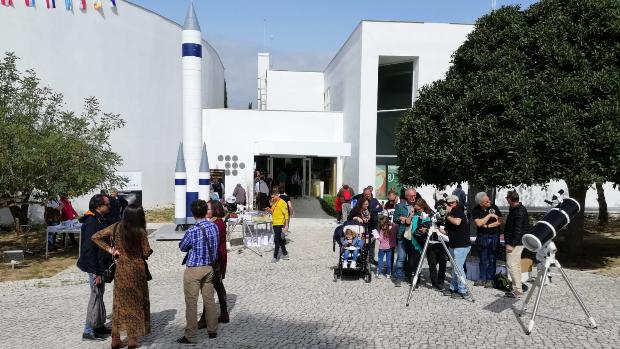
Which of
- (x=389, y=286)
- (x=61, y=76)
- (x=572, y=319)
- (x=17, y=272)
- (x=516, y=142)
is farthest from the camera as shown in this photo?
(x=61, y=76)

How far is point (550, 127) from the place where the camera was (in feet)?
28.2

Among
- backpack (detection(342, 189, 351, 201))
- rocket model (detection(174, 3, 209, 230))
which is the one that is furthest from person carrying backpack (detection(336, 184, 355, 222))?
rocket model (detection(174, 3, 209, 230))

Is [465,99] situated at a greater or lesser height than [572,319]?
greater

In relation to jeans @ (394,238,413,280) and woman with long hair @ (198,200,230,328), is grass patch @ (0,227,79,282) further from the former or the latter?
jeans @ (394,238,413,280)

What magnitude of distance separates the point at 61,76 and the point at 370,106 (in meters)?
12.1

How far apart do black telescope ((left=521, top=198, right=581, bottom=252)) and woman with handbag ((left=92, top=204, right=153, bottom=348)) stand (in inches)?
179

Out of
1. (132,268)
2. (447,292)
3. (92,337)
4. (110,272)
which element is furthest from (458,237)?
(92,337)

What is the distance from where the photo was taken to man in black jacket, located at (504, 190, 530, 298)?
7.35m

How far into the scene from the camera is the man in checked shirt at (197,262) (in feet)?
17.5

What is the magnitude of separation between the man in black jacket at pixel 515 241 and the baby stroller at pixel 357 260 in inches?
94.6

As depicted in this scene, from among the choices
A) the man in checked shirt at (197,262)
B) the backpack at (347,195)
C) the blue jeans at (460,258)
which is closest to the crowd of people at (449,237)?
the blue jeans at (460,258)

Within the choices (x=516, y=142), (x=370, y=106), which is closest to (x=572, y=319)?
(x=516, y=142)

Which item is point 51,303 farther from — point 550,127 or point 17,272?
point 550,127

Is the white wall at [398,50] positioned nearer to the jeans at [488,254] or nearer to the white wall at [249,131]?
the white wall at [249,131]
